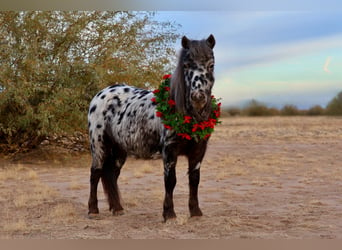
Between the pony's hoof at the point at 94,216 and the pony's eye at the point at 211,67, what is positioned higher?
the pony's eye at the point at 211,67

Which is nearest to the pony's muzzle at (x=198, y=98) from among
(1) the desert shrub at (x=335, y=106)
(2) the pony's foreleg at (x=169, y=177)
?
(2) the pony's foreleg at (x=169, y=177)

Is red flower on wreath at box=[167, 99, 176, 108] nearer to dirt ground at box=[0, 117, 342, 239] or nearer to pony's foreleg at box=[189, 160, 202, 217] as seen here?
pony's foreleg at box=[189, 160, 202, 217]

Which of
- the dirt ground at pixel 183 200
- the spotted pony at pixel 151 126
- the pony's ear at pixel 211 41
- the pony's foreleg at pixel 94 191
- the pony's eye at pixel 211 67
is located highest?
the pony's ear at pixel 211 41

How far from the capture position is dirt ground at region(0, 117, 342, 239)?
5.32 metres

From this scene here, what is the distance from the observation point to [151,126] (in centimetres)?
565

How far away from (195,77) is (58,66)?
7.98m

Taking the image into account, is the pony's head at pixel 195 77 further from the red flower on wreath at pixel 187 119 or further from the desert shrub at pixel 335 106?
the desert shrub at pixel 335 106

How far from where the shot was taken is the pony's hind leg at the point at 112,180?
632 centimetres

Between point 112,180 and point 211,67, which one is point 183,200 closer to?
point 112,180

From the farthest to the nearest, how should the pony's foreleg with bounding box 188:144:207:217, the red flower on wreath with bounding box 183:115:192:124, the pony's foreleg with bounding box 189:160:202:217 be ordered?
1. the pony's foreleg with bounding box 189:160:202:217
2. the pony's foreleg with bounding box 188:144:207:217
3. the red flower on wreath with bounding box 183:115:192:124

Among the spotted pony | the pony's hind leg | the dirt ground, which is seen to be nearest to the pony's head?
the spotted pony

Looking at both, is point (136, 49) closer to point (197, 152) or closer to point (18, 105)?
point (18, 105)

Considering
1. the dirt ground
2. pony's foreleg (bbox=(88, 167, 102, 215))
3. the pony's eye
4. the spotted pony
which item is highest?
the pony's eye

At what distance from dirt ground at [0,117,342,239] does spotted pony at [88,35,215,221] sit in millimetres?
467
